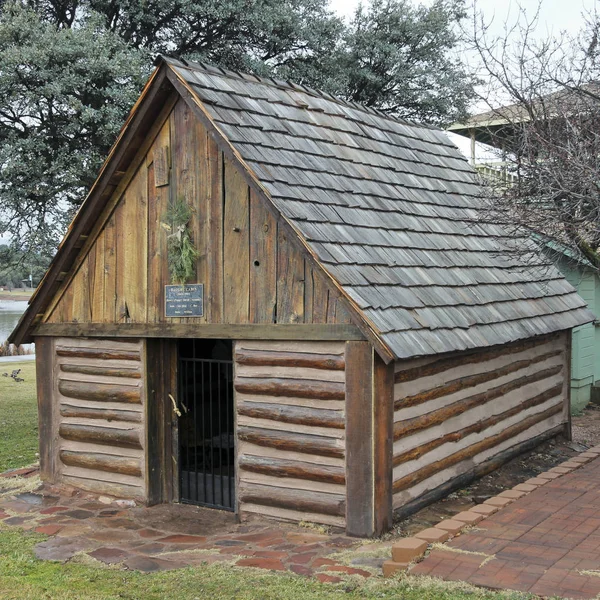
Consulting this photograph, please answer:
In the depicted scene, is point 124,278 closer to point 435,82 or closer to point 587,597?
point 587,597

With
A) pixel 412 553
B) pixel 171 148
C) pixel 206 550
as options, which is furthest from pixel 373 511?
pixel 171 148

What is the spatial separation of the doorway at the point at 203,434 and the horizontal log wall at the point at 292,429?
2.00ft

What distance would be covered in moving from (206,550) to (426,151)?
727cm

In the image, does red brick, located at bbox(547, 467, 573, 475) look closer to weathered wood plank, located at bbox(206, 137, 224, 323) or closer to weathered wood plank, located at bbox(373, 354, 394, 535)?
weathered wood plank, located at bbox(373, 354, 394, 535)

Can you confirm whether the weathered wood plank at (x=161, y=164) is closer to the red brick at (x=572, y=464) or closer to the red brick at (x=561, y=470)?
the red brick at (x=561, y=470)

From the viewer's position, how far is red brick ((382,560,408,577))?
633cm

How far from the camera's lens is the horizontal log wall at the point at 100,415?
9336 mm

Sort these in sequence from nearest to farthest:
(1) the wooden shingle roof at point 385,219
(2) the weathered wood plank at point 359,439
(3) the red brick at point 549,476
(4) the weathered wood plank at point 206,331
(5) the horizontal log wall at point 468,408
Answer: (2) the weathered wood plank at point 359,439, (4) the weathered wood plank at point 206,331, (1) the wooden shingle roof at point 385,219, (5) the horizontal log wall at point 468,408, (3) the red brick at point 549,476

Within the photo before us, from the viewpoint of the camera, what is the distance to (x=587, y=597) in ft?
18.2

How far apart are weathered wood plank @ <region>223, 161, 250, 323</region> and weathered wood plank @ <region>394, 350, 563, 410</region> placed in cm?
184

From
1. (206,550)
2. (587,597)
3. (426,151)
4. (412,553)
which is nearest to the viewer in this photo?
(587,597)

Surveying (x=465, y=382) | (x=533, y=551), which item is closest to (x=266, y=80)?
(x=465, y=382)

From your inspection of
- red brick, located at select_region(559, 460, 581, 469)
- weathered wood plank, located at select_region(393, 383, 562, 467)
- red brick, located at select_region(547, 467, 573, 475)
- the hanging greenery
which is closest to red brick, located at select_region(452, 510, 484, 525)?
weathered wood plank, located at select_region(393, 383, 562, 467)

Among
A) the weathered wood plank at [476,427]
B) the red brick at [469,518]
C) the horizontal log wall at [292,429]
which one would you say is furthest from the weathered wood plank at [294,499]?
the red brick at [469,518]
